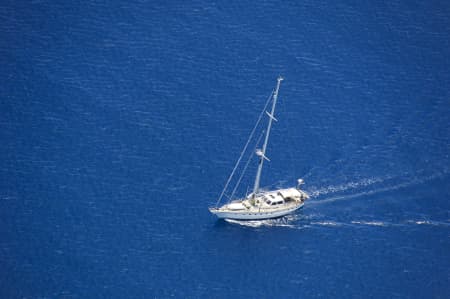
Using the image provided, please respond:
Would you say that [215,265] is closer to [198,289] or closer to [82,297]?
[198,289]

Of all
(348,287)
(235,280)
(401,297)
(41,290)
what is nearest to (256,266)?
(235,280)

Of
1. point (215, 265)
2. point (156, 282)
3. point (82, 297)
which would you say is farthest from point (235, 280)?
point (82, 297)

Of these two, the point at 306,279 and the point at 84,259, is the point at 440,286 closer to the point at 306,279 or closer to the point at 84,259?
the point at 306,279

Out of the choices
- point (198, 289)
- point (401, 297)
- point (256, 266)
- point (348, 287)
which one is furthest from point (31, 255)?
point (401, 297)

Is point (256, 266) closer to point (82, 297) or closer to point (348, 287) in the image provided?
point (348, 287)

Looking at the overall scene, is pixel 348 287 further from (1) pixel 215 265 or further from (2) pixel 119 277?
(2) pixel 119 277

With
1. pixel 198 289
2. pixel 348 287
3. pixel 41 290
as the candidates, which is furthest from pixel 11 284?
pixel 348 287
